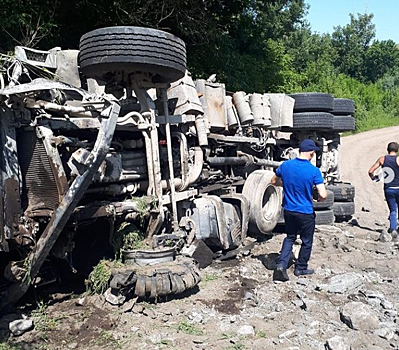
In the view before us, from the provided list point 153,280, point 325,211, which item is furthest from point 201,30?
point 153,280

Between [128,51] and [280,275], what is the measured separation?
251 cm

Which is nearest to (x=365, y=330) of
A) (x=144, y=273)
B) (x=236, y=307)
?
(x=236, y=307)

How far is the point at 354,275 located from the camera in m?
4.98

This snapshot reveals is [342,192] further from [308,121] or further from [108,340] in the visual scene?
[108,340]

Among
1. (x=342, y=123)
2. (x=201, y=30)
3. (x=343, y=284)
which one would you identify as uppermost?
(x=201, y=30)

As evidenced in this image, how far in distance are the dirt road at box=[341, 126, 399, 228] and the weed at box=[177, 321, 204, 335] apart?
207 inches

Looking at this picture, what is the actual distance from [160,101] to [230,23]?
30.2 feet

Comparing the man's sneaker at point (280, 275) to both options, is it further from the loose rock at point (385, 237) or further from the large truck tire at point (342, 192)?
the large truck tire at point (342, 192)

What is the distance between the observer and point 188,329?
148 inches

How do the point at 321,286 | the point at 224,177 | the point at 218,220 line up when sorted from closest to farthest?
the point at 321,286
the point at 218,220
the point at 224,177

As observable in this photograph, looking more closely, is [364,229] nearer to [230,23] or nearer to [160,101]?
[160,101]

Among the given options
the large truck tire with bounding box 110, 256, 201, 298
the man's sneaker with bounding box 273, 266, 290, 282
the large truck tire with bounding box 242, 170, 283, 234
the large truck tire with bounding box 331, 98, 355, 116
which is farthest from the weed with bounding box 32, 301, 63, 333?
the large truck tire with bounding box 331, 98, 355, 116

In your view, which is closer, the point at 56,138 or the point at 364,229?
the point at 56,138

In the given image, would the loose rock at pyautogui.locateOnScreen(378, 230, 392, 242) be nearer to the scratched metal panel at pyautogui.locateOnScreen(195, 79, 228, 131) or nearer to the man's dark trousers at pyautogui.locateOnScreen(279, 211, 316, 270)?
the man's dark trousers at pyautogui.locateOnScreen(279, 211, 316, 270)
